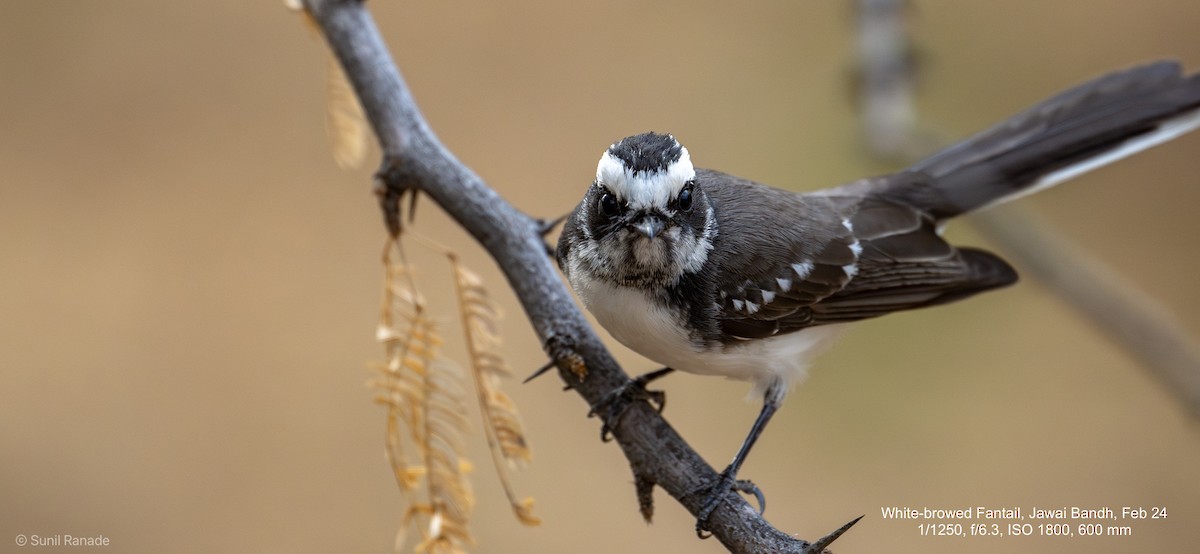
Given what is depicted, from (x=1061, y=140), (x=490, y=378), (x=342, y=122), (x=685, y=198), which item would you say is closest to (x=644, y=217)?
(x=685, y=198)

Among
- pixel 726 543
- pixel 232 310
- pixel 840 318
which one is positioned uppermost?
pixel 232 310

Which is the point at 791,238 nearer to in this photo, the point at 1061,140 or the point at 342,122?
the point at 1061,140

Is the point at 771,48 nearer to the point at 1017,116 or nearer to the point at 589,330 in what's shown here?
the point at 1017,116

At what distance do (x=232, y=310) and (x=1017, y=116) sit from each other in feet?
16.2

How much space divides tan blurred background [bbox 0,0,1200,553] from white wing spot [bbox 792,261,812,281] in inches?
92.1

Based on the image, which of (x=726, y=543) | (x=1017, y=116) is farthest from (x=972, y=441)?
(x=726, y=543)

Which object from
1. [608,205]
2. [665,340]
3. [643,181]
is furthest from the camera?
[665,340]

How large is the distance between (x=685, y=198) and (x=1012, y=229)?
1313 mm

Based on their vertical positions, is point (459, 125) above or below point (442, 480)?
above

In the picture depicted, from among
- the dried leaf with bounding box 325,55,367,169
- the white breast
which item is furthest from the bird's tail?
the dried leaf with bounding box 325,55,367,169

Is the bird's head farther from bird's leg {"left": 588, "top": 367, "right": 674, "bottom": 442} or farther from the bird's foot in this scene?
the bird's foot

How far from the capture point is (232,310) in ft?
21.8

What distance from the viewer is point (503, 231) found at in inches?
122

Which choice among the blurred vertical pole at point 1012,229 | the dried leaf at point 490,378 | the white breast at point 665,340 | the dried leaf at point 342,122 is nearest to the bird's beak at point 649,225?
the white breast at point 665,340
